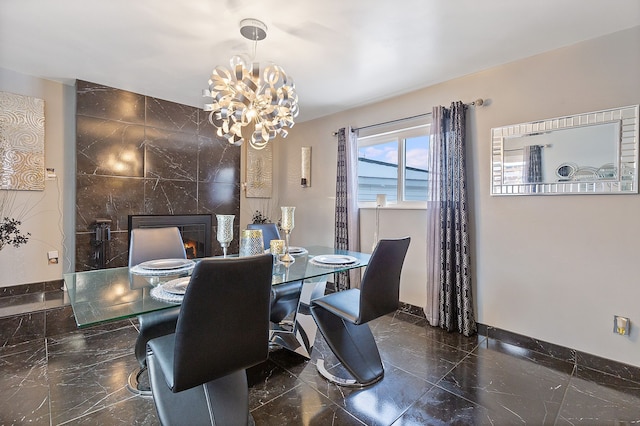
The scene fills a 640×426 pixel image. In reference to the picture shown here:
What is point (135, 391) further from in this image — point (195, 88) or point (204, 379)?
point (195, 88)

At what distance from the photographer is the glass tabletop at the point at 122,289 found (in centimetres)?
120

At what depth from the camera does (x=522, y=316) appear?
253cm

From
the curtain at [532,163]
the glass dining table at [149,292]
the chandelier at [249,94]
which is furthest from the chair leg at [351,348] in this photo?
the curtain at [532,163]

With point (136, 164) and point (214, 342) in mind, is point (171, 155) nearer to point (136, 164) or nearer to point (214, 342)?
point (136, 164)

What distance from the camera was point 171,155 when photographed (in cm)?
381

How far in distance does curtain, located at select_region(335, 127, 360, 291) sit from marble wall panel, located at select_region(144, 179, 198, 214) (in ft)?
6.31

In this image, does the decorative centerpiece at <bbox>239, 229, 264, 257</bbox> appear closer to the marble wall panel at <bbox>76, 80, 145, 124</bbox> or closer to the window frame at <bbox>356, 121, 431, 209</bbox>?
the window frame at <bbox>356, 121, 431, 209</bbox>

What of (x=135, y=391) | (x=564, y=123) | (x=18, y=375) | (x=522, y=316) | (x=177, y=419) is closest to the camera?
(x=177, y=419)

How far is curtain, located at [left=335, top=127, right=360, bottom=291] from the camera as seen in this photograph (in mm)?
3713

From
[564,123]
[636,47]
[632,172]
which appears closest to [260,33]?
[564,123]

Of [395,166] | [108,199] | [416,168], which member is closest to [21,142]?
[108,199]

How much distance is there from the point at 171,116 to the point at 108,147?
31.9 inches

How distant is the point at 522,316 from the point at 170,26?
11.6 feet

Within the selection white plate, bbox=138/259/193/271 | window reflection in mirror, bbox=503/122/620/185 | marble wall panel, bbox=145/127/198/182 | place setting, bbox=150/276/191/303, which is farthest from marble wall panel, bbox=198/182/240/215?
window reflection in mirror, bbox=503/122/620/185
